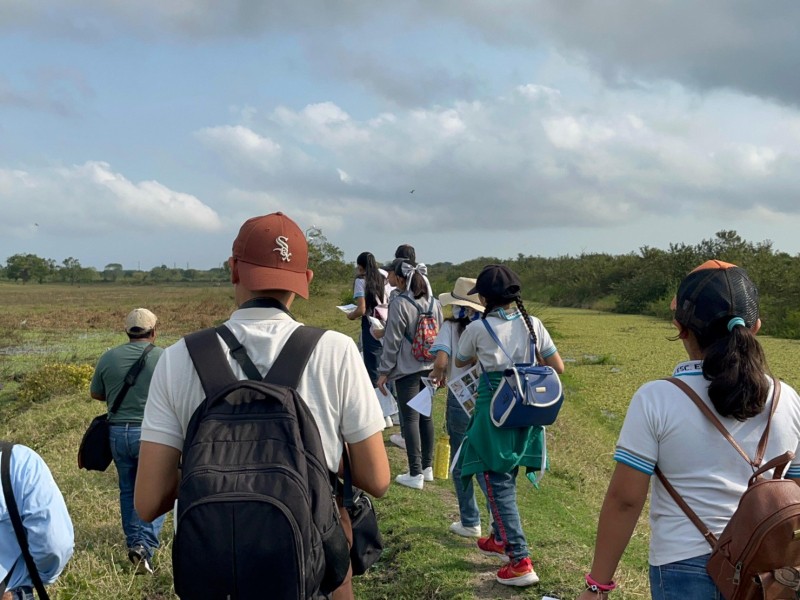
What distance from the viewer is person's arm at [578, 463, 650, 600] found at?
2.10 m

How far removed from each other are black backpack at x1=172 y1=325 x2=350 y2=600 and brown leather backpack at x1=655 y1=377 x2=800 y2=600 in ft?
3.43

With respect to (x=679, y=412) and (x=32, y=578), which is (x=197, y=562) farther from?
(x=679, y=412)

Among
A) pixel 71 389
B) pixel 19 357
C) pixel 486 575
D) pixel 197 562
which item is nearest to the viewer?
pixel 197 562

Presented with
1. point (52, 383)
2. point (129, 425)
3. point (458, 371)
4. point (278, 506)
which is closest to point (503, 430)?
point (458, 371)

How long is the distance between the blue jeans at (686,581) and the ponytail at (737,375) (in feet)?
1.43

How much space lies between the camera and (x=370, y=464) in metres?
2.20

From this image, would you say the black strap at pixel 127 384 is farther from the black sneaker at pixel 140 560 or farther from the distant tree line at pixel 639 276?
the distant tree line at pixel 639 276

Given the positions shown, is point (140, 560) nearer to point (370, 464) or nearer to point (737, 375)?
point (370, 464)

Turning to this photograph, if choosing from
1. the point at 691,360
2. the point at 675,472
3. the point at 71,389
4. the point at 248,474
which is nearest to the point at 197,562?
the point at 248,474

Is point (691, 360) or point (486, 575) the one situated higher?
point (691, 360)

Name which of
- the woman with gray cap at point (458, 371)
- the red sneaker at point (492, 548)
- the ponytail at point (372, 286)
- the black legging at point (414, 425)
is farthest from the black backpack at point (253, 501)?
the ponytail at point (372, 286)

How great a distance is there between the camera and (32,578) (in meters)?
2.46

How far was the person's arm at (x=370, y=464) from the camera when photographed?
2188 millimetres

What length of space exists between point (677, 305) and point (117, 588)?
388 centimetres
